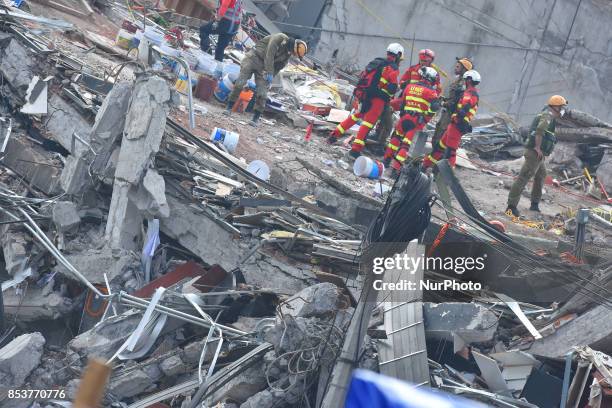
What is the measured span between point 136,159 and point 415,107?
472 cm

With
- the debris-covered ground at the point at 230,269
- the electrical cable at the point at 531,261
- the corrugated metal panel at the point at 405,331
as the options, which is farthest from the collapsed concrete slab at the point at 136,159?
the electrical cable at the point at 531,261

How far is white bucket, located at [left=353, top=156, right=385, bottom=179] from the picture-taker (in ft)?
42.5

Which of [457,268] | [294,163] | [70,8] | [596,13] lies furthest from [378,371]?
[596,13]

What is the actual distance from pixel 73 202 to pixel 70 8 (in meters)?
6.58

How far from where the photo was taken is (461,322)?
8477 mm

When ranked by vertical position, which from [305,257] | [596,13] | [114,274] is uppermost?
[596,13]

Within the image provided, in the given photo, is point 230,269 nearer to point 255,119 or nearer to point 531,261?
point 531,261

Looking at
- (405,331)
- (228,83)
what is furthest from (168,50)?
(405,331)

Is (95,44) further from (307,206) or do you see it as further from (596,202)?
(596,202)

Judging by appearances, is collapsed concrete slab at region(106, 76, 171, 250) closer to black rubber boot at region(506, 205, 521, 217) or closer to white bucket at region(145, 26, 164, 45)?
white bucket at region(145, 26, 164, 45)

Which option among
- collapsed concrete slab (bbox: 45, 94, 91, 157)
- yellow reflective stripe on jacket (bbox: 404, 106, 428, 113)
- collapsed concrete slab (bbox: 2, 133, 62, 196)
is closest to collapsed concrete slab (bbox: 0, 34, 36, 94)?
collapsed concrete slab (bbox: 45, 94, 91, 157)

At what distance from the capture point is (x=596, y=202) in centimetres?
1591

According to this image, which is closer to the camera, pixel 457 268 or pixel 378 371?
pixel 378 371

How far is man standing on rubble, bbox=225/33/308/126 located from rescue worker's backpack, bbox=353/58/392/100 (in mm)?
982
